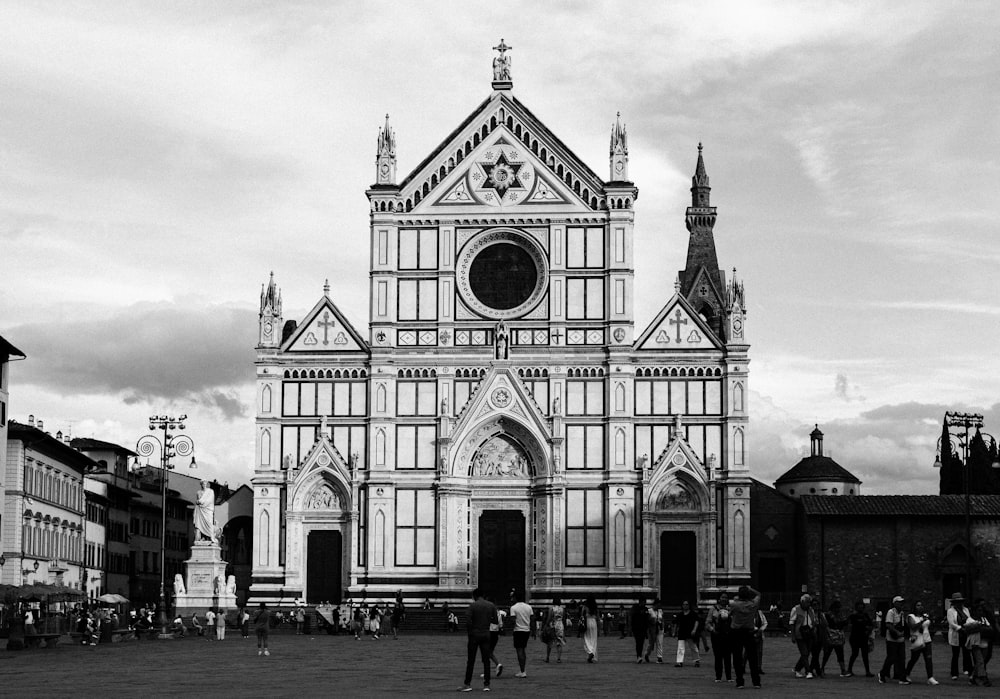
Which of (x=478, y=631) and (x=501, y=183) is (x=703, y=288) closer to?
(x=501, y=183)

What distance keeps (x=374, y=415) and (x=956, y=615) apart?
37.8m

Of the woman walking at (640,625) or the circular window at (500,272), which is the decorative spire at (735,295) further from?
the woman walking at (640,625)

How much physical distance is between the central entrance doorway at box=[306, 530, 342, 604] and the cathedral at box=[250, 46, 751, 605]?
59 millimetres

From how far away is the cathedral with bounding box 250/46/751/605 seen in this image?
63312mm

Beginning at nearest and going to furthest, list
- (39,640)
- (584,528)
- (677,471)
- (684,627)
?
1. (684,627)
2. (39,640)
3. (677,471)
4. (584,528)

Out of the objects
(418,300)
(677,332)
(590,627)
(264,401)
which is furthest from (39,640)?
(677,332)

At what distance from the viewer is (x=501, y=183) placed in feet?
214

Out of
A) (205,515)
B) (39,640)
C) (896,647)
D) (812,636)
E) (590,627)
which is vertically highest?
(205,515)

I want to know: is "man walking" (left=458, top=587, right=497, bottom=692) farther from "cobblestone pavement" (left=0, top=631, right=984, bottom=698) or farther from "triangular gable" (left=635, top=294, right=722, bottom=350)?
"triangular gable" (left=635, top=294, right=722, bottom=350)

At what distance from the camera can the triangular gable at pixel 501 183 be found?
6512 cm

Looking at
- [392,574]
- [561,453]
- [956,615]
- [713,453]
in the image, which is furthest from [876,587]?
[956,615]

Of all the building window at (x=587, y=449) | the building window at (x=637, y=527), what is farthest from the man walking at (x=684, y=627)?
the building window at (x=587, y=449)

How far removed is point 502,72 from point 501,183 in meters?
4.91

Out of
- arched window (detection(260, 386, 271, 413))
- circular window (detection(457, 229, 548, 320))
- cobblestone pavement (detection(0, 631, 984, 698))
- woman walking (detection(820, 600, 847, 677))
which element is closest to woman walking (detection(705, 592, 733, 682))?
cobblestone pavement (detection(0, 631, 984, 698))
